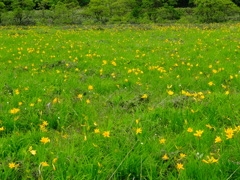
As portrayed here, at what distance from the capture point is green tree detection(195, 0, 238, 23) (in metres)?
30.7

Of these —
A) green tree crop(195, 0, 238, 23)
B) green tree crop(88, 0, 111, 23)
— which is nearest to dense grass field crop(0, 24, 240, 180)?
green tree crop(195, 0, 238, 23)

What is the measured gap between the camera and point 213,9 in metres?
31.1

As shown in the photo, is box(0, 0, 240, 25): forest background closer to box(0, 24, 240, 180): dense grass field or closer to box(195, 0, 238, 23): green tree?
box(195, 0, 238, 23): green tree

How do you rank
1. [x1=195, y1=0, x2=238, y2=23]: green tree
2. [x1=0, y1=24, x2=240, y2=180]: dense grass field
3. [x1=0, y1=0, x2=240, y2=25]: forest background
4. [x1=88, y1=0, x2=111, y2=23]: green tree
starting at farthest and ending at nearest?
[x1=88, y1=0, x2=111, y2=23]: green tree → [x1=0, y1=0, x2=240, y2=25]: forest background → [x1=195, y1=0, x2=238, y2=23]: green tree → [x1=0, y1=24, x2=240, y2=180]: dense grass field

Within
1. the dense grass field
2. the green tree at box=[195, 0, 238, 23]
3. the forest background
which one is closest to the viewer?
the dense grass field

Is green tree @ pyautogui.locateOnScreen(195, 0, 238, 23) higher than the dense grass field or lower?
higher

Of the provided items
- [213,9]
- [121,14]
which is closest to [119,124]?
[213,9]

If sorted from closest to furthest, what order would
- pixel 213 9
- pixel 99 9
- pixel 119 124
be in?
1. pixel 119 124
2. pixel 213 9
3. pixel 99 9

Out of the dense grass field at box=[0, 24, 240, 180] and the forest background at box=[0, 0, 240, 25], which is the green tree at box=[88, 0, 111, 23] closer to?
the forest background at box=[0, 0, 240, 25]

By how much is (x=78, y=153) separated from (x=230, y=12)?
38949 mm

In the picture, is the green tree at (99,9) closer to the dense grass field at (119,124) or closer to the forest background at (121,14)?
the forest background at (121,14)

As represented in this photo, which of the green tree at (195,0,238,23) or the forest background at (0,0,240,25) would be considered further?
the forest background at (0,0,240,25)

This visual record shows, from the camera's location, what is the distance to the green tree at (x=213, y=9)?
3070cm

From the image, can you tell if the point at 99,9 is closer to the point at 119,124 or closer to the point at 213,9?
the point at 213,9
